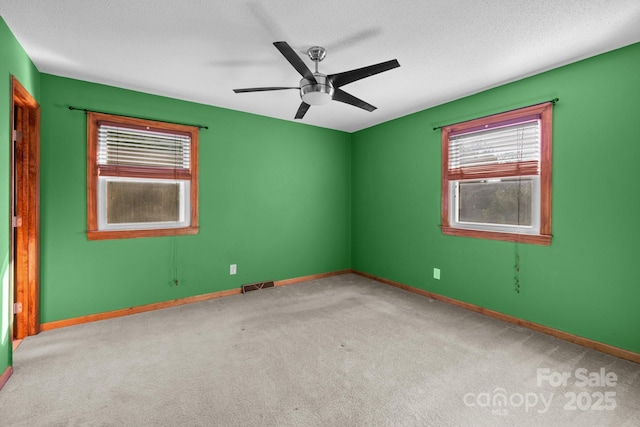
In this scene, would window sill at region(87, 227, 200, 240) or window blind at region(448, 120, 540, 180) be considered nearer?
window blind at region(448, 120, 540, 180)

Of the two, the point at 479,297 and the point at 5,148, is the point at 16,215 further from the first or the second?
the point at 479,297

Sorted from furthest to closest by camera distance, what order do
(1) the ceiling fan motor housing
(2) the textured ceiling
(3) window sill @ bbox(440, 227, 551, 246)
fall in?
(3) window sill @ bbox(440, 227, 551, 246) < (1) the ceiling fan motor housing < (2) the textured ceiling

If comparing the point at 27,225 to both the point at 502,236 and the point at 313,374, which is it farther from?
the point at 502,236

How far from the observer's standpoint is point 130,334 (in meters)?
2.80

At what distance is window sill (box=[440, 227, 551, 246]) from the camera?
112 inches

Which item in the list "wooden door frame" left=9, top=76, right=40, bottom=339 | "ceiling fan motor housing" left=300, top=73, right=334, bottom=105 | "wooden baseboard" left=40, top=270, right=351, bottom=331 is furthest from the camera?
"wooden baseboard" left=40, top=270, right=351, bottom=331

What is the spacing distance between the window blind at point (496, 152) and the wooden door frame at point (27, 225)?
4.41 m

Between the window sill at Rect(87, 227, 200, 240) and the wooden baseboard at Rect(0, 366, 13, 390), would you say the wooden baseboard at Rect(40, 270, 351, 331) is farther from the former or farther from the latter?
the wooden baseboard at Rect(0, 366, 13, 390)

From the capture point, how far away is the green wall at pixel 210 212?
2.96 meters

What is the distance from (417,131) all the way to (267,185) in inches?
89.1

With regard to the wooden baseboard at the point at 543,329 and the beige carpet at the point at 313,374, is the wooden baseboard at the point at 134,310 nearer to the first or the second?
the beige carpet at the point at 313,374

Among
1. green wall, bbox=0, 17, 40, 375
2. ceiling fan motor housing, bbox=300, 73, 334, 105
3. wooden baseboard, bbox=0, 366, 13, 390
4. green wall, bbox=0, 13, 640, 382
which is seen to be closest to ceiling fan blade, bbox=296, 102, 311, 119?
ceiling fan motor housing, bbox=300, 73, 334, 105

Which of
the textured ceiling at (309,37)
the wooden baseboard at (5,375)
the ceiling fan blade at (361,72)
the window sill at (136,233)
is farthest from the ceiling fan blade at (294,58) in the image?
the wooden baseboard at (5,375)

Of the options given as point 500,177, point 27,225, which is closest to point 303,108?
point 500,177
